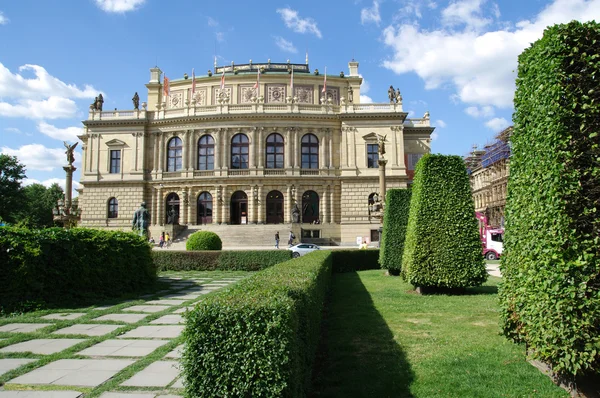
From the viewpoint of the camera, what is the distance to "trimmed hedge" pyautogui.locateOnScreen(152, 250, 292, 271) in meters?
21.6

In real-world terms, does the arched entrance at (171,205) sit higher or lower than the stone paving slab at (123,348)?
higher

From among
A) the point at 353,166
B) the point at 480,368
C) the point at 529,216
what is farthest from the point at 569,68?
the point at 353,166

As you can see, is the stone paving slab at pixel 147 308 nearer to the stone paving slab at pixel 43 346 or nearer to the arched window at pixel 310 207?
the stone paving slab at pixel 43 346

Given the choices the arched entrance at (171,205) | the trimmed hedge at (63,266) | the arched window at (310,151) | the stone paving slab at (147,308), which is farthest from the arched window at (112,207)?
the stone paving slab at (147,308)

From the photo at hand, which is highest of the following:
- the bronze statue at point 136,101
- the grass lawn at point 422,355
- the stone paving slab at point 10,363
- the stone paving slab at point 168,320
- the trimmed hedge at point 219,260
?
the bronze statue at point 136,101

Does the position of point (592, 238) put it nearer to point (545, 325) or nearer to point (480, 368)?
point (545, 325)

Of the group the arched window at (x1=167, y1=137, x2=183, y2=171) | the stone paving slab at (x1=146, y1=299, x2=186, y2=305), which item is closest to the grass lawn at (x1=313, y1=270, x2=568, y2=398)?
the stone paving slab at (x1=146, y1=299, x2=186, y2=305)

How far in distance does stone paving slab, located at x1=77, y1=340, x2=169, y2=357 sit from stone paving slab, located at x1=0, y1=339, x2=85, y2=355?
49 cm

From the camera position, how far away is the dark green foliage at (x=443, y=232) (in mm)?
11836

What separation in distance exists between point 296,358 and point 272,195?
39.3m

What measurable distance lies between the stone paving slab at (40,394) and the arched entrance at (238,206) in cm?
3839

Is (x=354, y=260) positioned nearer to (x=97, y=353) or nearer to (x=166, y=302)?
(x=166, y=302)

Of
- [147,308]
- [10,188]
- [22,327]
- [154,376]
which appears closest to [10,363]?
[154,376]

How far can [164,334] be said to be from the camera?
7660 millimetres
